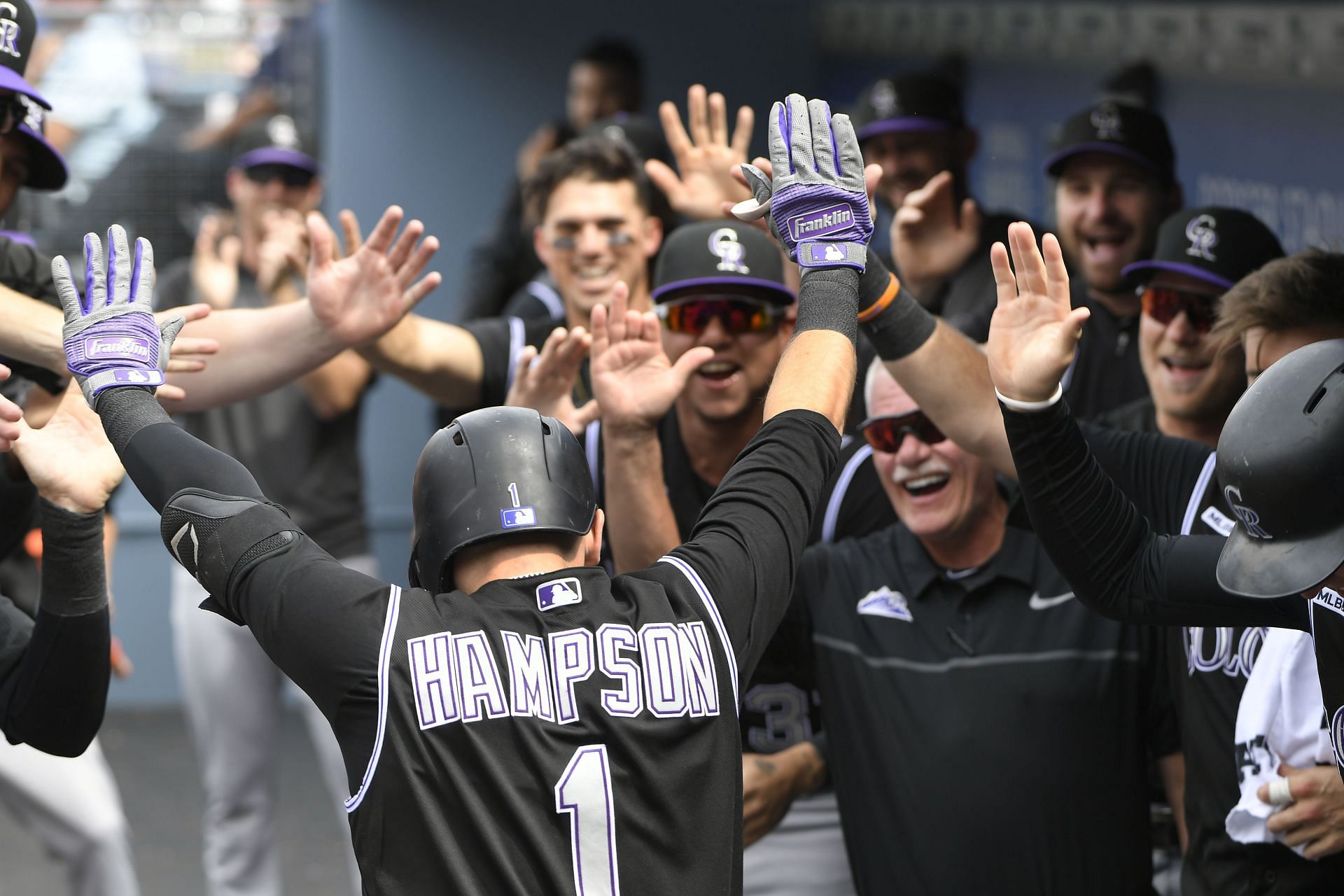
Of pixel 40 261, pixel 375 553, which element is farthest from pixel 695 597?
pixel 375 553

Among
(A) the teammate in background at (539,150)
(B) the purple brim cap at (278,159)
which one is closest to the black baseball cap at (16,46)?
(B) the purple brim cap at (278,159)

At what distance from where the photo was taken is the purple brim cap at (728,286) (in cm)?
367

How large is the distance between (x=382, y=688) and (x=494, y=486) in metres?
0.35

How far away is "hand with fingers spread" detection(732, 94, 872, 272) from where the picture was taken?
266 centimetres

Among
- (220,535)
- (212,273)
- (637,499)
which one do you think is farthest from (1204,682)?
(212,273)

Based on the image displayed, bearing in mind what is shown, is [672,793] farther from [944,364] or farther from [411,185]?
[411,185]

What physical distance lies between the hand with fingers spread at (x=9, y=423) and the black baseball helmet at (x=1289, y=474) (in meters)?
1.96

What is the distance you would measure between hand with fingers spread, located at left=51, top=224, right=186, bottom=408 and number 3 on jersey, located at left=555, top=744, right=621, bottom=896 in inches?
37.2

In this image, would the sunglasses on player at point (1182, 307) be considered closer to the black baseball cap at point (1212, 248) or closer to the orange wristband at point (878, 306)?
the black baseball cap at point (1212, 248)

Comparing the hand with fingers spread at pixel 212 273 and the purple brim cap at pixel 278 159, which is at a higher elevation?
the purple brim cap at pixel 278 159

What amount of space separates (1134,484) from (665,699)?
4.49ft

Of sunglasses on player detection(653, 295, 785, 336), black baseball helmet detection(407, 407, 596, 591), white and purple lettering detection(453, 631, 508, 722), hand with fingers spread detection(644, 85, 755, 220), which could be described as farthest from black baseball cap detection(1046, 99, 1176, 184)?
white and purple lettering detection(453, 631, 508, 722)

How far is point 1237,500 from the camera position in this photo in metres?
2.37

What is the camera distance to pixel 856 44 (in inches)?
314
